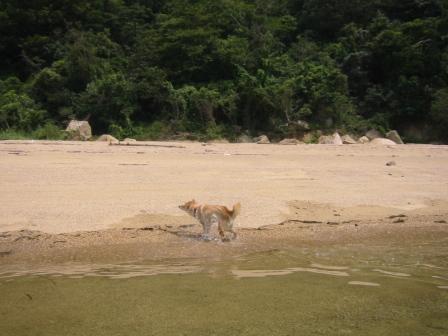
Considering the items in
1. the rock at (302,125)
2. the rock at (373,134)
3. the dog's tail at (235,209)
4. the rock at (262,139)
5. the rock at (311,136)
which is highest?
the rock at (302,125)

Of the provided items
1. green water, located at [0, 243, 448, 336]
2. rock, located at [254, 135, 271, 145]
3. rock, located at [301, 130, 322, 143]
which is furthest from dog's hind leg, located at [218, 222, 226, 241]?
rock, located at [301, 130, 322, 143]

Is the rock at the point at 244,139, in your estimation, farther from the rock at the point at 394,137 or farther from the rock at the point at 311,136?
the rock at the point at 394,137

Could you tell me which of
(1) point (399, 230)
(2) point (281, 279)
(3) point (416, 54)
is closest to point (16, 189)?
(2) point (281, 279)

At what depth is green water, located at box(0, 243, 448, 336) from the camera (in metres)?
4.02

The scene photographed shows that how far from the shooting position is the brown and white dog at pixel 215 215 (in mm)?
6723

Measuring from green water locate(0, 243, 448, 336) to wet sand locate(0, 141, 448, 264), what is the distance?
68 cm

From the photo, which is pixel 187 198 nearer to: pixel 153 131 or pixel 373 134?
pixel 153 131

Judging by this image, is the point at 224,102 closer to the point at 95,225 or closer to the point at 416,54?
the point at 416,54

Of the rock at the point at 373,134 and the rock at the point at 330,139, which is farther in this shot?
the rock at the point at 373,134

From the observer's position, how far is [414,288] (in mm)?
5137

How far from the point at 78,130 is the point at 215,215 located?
54.6 feet

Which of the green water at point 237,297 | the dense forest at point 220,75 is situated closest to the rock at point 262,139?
the dense forest at point 220,75

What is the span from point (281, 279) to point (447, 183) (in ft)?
21.6

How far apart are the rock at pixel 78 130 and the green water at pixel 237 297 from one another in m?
16.0
